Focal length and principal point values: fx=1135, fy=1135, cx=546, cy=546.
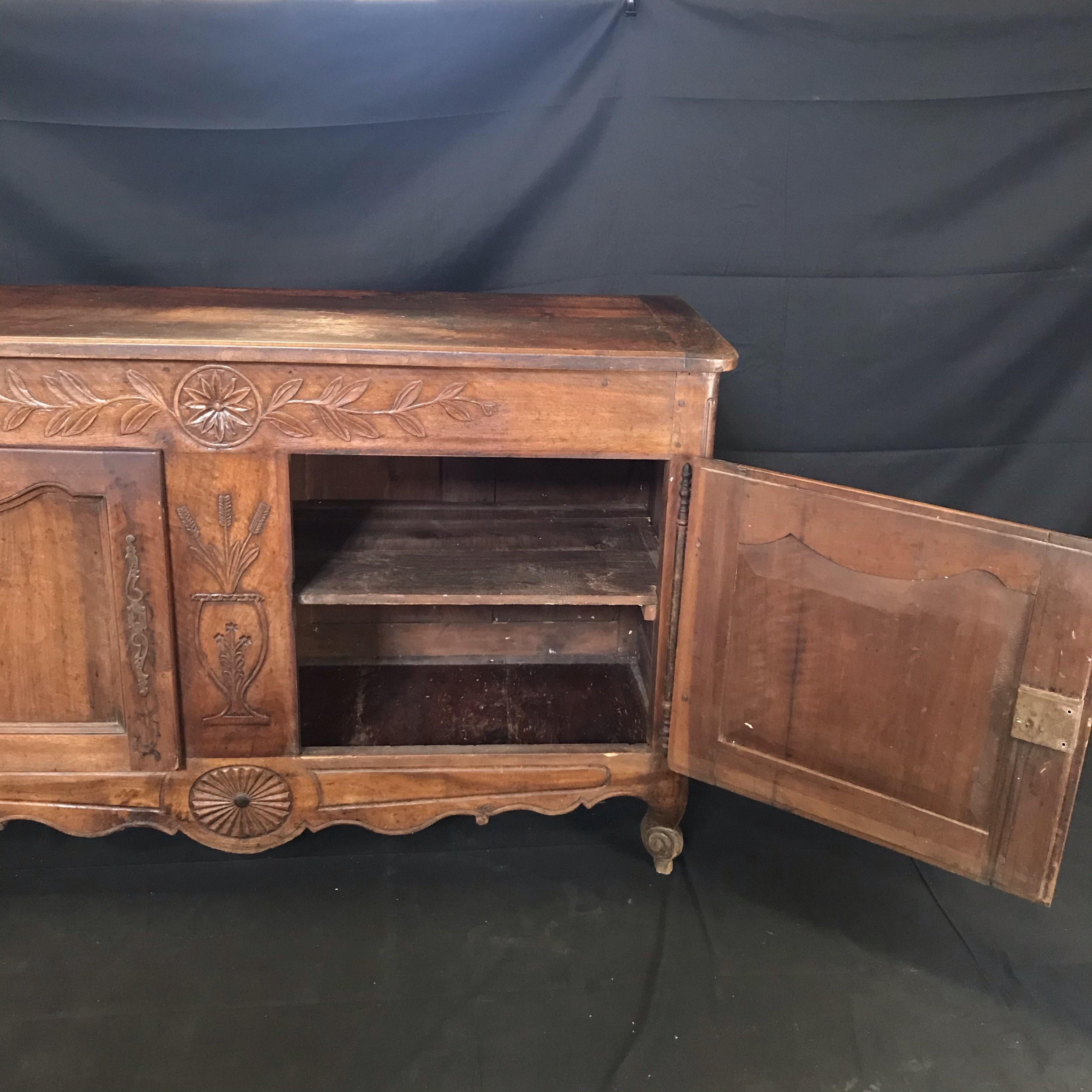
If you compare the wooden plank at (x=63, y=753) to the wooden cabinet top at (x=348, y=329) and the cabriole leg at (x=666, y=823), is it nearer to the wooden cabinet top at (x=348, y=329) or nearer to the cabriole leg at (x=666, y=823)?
the wooden cabinet top at (x=348, y=329)

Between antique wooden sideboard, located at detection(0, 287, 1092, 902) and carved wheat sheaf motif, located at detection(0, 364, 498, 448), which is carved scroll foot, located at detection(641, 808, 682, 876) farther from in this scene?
carved wheat sheaf motif, located at detection(0, 364, 498, 448)

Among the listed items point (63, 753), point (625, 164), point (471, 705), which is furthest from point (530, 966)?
point (625, 164)

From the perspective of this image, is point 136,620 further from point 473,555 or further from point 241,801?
point 473,555

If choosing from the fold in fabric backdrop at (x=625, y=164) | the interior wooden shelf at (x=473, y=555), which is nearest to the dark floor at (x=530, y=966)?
the interior wooden shelf at (x=473, y=555)

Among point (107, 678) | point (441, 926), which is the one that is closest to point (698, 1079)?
point (441, 926)

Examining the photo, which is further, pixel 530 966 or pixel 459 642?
pixel 459 642

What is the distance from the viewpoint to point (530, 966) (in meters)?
1.89

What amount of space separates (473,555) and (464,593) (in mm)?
191

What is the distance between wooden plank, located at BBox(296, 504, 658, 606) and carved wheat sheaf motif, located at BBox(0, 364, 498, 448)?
0.98 ft

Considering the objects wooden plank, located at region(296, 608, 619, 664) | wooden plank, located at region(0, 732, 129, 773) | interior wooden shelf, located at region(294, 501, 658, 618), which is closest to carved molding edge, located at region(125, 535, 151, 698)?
wooden plank, located at region(0, 732, 129, 773)

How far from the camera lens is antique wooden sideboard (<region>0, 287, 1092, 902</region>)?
64.2 inches

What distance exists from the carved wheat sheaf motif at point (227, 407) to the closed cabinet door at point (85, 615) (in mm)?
59

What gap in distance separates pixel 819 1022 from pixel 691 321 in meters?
1.18

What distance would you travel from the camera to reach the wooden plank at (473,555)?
75.7 inches
